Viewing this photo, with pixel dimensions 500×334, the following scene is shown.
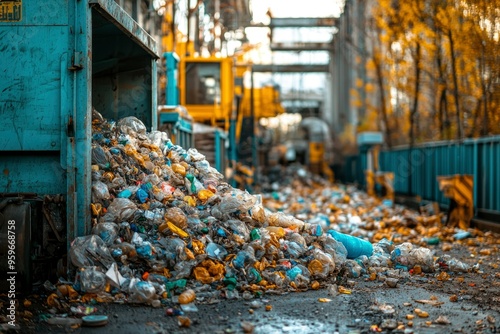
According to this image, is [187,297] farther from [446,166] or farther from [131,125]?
Answer: [446,166]

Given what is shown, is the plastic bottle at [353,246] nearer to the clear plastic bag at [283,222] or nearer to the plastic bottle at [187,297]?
the clear plastic bag at [283,222]

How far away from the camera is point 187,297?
4719 millimetres

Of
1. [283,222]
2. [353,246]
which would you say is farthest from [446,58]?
[283,222]

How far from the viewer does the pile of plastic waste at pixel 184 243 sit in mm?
4898

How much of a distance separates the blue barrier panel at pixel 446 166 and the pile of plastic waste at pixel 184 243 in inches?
172

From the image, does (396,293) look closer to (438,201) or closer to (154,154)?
(154,154)

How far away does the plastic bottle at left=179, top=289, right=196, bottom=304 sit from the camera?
4.70 m

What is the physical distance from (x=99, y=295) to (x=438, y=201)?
10.3 metres

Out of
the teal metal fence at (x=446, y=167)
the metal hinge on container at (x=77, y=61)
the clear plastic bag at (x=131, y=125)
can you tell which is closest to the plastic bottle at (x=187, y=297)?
the metal hinge on container at (x=77, y=61)

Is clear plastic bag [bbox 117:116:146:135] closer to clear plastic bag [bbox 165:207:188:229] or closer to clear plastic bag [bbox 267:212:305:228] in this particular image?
clear plastic bag [bbox 165:207:188:229]

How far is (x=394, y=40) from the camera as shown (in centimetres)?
1811

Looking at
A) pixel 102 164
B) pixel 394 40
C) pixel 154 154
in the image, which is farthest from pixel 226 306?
pixel 394 40

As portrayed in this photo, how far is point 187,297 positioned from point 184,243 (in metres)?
0.68

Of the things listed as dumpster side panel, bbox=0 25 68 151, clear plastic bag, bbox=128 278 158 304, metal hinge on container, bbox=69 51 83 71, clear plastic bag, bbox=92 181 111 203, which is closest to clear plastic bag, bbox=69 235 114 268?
clear plastic bag, bbox=128 278 158 304
